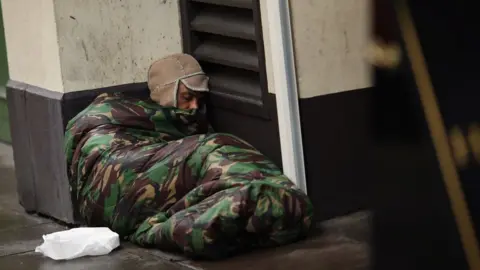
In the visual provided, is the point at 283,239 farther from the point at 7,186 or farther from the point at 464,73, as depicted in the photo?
the point at 464,73

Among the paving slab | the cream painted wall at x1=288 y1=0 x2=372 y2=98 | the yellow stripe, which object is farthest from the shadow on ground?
the yellow stripe

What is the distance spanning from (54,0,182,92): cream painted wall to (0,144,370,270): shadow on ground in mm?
919

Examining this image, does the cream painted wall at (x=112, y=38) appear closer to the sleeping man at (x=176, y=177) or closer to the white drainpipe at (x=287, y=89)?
the sleeping man at (x=176, y=177)

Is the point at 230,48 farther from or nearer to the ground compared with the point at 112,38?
nearer to the ground

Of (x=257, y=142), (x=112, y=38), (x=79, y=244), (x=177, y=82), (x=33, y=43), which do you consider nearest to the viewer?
(x=79, y=244)

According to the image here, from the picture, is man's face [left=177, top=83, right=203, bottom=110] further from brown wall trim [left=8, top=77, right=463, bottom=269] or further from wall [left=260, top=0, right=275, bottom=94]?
wall [left=260, top=0, right=275, bottom=94]

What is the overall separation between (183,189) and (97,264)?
579mm

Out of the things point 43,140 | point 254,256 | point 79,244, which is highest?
point 43,140

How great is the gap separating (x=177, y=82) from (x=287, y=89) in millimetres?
749

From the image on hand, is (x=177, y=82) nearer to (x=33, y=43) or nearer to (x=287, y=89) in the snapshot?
(x=287, y=89)

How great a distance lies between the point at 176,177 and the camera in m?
4.88

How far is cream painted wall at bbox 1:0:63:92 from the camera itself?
17.5ft

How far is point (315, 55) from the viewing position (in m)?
4.95

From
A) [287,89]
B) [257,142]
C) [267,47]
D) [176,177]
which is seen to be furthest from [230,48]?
[176,177]
